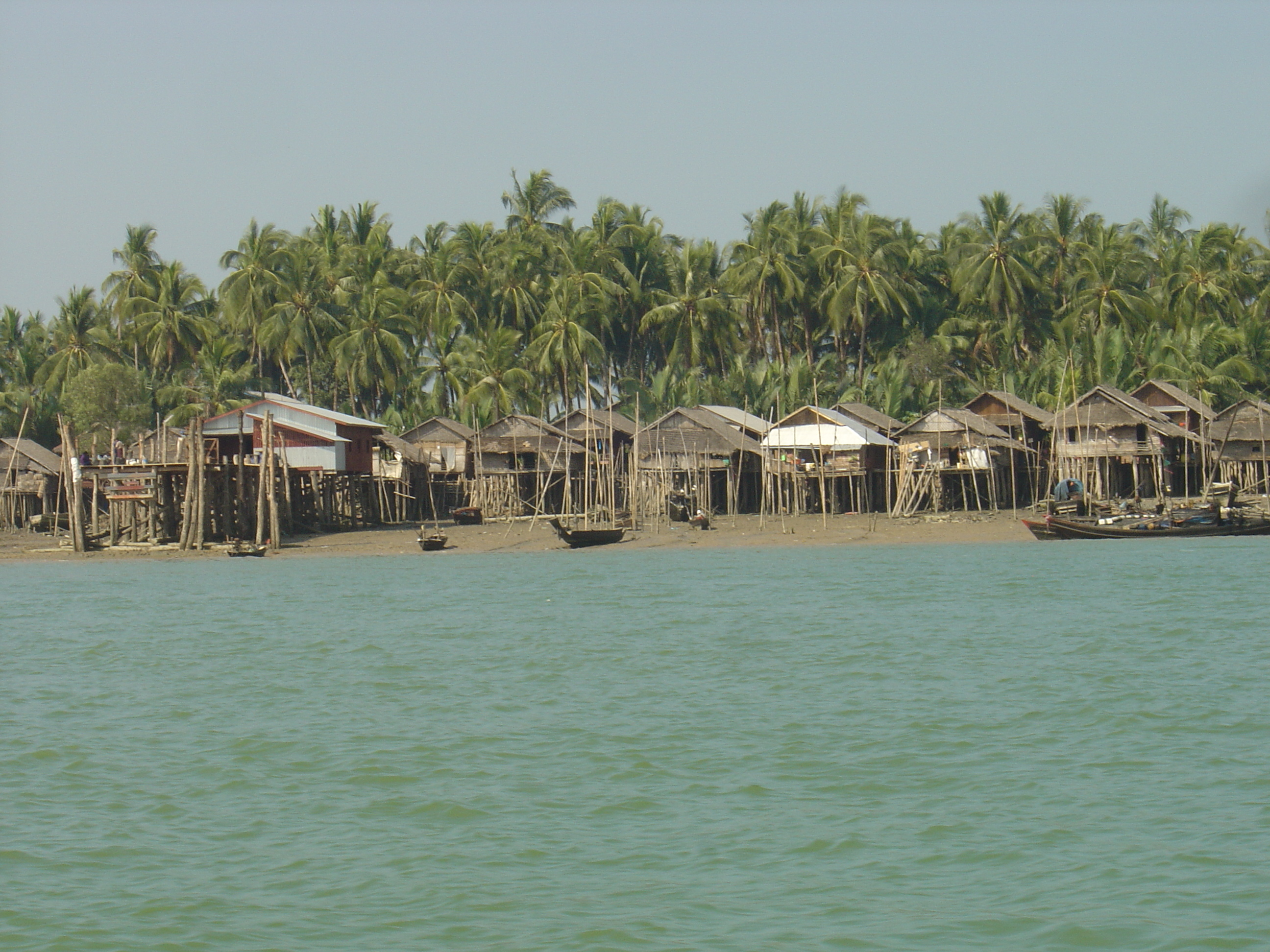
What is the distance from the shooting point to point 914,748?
12.6 meters

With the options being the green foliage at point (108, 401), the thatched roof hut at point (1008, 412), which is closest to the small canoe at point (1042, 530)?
the thatched roof hut at point (1008, 412)

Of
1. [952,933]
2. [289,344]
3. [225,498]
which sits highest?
[289,344]

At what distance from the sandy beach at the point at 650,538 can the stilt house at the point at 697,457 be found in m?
2.89

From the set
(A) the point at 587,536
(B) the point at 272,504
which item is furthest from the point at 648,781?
(B) the point at 272,504

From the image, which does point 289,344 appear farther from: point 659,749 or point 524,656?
point 659,749

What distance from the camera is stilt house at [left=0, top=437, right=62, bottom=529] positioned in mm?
48562

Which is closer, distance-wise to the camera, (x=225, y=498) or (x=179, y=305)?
(x=225, y=498)

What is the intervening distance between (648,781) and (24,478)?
43673mm

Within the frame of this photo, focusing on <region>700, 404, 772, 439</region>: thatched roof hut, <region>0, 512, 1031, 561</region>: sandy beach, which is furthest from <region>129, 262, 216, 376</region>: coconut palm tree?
<region>700, 404, 772, 439</region>: thatched roof hut

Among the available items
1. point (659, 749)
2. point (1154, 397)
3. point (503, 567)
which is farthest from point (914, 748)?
point (1154, 397)

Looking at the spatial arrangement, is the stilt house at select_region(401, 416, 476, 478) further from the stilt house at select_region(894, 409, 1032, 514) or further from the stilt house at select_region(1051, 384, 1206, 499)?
the stilt house at select_region(1051, 384, 1206, 499)

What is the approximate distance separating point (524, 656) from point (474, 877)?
9.72 m

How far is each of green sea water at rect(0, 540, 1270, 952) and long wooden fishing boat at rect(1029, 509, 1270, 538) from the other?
13967mm

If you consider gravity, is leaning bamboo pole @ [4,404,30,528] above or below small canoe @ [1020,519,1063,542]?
above
